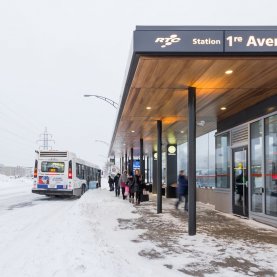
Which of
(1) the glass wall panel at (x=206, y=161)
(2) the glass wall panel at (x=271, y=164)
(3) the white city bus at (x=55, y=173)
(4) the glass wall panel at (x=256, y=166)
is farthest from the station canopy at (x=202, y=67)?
(3) the white city bus at (x=55, y=173)

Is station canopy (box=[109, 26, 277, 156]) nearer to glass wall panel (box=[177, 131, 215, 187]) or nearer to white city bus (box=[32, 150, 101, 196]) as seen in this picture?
glass wall panel (box=[177, 131, 215, 187])

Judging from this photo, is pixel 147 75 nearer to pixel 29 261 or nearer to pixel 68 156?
pixel 29 261

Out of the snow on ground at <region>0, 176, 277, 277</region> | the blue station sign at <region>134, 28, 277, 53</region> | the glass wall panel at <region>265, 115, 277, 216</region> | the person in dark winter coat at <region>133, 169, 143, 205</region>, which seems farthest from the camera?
the person in dark winter coat at <region>133, 169, 143, 205</region>

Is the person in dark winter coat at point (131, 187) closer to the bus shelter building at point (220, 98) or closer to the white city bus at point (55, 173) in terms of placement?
the bus shelter building at point (220, 98)

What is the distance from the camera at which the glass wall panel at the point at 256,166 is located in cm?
1267

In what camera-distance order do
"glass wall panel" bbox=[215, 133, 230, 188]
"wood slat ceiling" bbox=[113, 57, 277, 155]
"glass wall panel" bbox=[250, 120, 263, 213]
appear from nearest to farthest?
"wood slat ceiling" bbox=[113, 57, 277, 155]
"glass wall panel" bbox=[250, 120, 263, 213]
"glass wall panel" bbox=[215, 133, 230, 188]

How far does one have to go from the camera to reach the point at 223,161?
1650cm

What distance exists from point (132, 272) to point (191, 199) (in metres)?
4.10

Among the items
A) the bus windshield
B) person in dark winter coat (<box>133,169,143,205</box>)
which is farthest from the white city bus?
person in dark winter coat (<box>133,169,143,205</box>)

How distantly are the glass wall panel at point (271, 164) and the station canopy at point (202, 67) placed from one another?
0.69 meters

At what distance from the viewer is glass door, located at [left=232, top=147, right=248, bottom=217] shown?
45.7 ft

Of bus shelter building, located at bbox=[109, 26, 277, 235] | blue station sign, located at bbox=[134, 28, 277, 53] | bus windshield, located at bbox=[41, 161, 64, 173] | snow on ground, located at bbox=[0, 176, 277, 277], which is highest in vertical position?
blue station sign, located at bbox=[134, 28, 277, 53]

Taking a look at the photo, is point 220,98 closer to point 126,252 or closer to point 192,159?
point 192,159

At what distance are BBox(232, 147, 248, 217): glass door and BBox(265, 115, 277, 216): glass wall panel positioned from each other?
1678 mm
